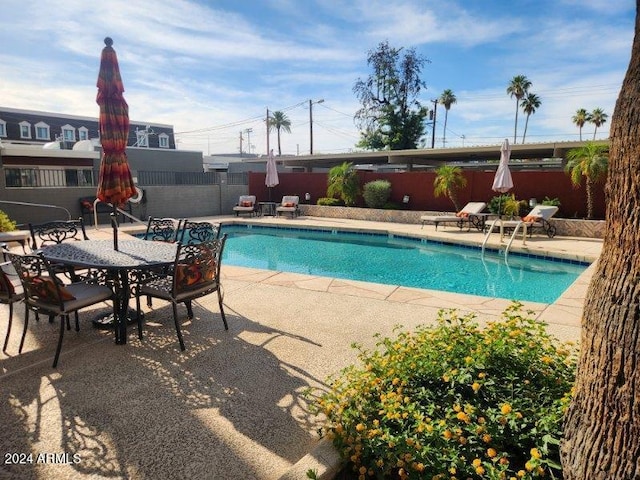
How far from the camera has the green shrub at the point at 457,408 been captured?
166cm

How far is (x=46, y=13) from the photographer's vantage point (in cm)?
464

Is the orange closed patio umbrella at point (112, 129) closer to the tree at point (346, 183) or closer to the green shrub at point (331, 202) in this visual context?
the tree at point (346, 183)

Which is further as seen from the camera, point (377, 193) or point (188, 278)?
point (377, 193)

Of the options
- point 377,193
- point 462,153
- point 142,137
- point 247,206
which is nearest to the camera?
point 377,193

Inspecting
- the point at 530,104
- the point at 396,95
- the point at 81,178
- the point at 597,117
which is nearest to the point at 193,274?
the point at 81,178

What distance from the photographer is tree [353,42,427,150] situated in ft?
97.9

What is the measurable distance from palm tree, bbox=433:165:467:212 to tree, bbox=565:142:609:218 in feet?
10.2

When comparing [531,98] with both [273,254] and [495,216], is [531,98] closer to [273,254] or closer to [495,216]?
[495,216]

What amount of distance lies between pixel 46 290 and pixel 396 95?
99.8ft

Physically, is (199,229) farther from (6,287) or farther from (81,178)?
(81,178)

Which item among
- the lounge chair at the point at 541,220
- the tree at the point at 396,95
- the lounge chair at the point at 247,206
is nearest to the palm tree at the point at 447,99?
the tree at the point at 396,95

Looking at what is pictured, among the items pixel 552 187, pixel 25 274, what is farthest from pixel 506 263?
pixel 25 274

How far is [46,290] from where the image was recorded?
303cm

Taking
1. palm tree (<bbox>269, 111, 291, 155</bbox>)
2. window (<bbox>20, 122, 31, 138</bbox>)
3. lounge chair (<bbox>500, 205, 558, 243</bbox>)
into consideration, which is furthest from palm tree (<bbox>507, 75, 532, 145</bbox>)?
window (<bbox>20, 122, 31, 138</bbox>)
